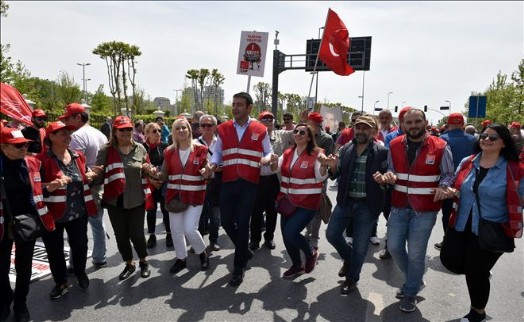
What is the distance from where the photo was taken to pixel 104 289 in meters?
4.09

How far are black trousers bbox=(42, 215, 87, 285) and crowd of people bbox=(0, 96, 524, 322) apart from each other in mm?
11

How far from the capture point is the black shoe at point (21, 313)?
3.32 m

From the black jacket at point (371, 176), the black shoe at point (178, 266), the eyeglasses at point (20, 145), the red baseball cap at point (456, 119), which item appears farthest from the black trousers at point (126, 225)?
the red baseball cap at point (456, 119)

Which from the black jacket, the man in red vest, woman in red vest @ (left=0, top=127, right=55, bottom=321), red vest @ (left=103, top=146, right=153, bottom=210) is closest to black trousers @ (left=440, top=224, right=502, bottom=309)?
the black jacket

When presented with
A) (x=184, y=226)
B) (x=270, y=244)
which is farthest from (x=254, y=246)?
(x=184, y=226)

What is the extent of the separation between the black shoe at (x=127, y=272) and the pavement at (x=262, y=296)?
0.21 ft

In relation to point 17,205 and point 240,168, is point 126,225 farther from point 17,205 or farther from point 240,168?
point 240,168

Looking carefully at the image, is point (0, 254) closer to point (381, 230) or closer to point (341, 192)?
point (341, 192)

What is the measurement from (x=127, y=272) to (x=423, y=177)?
11.3 ft

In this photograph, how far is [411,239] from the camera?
3643 mm

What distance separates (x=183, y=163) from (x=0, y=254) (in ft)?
6.49

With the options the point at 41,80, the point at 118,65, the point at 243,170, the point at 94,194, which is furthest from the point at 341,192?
the point at 41,80

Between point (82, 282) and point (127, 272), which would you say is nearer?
point (82, 282)

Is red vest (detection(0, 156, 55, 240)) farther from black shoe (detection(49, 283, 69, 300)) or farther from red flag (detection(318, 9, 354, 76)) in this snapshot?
red flag (detection(318, 9, 354, 76))
